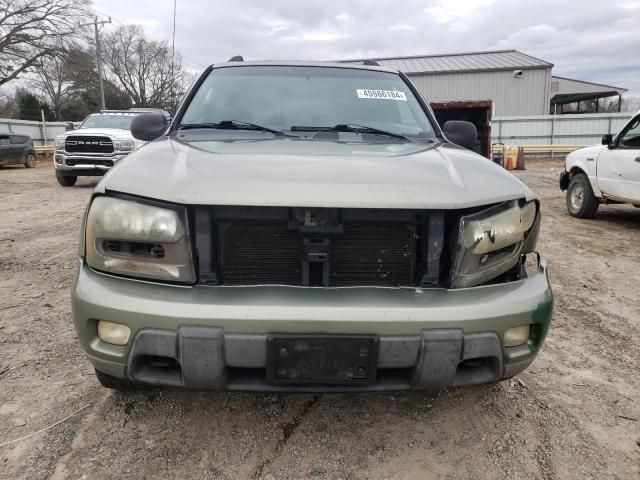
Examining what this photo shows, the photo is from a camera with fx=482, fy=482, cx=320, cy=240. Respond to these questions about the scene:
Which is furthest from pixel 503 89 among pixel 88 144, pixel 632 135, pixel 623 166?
pixel 88 144

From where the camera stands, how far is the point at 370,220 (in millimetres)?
1883

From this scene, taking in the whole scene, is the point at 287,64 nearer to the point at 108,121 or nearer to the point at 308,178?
the point at 308,178

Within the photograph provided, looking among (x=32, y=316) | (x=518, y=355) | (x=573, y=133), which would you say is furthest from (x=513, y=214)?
(x=573, y=133)

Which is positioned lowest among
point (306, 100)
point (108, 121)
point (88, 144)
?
point (88, 144)

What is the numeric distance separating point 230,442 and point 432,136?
194 centimetres

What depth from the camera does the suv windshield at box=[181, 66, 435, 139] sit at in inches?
110

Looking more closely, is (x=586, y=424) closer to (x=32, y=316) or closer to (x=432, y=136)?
(x=432, y=136)

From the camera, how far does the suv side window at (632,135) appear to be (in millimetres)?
6305

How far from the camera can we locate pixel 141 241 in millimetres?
1772

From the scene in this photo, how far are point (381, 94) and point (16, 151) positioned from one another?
19.6m

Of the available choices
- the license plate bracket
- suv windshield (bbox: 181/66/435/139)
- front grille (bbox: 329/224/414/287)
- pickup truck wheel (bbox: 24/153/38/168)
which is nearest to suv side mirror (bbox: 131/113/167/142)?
suv windshield (bbox: 181/66/435/139)

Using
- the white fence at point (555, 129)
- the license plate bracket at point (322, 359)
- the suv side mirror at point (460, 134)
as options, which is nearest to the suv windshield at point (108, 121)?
the suv side mirror at point (460, 134)

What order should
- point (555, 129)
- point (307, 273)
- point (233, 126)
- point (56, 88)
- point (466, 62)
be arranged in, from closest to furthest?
point (307, 273) → point (233, 126) → point (555, 129) → point (466, 62) → point (56, 88)

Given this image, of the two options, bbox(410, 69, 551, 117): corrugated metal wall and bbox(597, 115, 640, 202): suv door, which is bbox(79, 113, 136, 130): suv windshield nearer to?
bbox(597, 115, 640, 202): suv door
